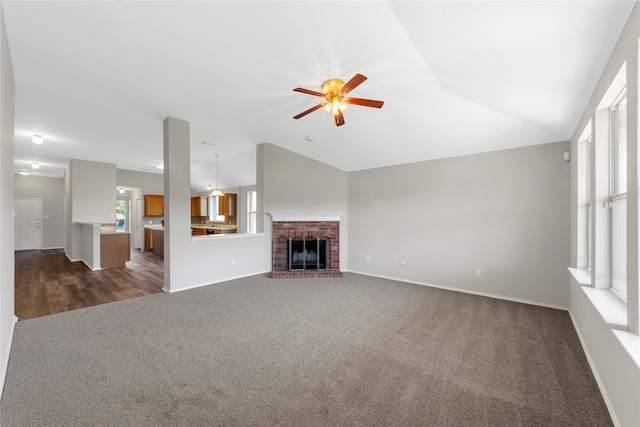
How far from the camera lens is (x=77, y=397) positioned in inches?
71.4

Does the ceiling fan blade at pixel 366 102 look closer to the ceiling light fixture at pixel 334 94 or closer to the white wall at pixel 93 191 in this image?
the ceiling light fixture at pixel 334 94

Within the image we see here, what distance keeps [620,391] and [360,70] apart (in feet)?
10.1

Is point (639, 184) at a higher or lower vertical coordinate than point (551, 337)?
higher

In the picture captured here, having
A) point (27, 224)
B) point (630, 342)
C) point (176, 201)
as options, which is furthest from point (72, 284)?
point (630, 342)

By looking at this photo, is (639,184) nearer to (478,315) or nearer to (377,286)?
(478,315)

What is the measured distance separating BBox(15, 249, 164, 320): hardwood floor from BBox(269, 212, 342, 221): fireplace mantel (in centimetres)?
241

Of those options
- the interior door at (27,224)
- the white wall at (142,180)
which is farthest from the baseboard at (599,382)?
the interior door at (27,224)

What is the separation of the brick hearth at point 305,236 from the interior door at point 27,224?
908cm

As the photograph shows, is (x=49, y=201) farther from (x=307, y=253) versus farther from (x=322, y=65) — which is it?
(x=322, y=65)

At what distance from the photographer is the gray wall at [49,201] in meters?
8.83

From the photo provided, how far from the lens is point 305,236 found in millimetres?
5676

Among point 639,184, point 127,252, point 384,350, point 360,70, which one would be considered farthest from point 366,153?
point 127,252

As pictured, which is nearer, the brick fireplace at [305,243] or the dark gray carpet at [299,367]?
the dark gray carpet at [299,367]

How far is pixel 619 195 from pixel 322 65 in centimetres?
272
